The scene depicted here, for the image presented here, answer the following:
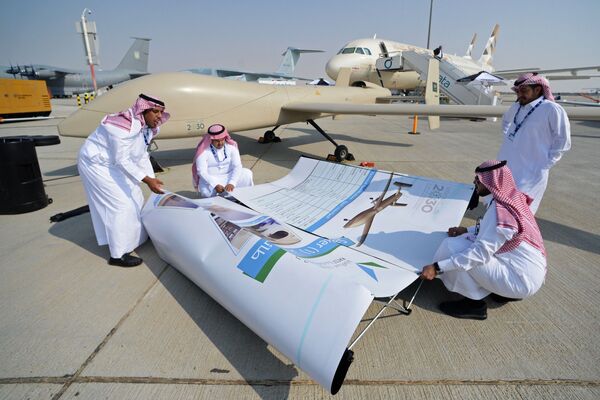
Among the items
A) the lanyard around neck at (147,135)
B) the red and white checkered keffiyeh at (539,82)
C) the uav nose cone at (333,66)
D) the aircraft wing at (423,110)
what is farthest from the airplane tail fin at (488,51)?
the lanyard around neck at (147,135)

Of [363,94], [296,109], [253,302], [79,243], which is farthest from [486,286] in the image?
[363,94]

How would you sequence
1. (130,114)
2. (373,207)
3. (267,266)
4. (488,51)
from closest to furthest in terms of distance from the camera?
(267,266) < (130,114) < (373,207) < (488,51)

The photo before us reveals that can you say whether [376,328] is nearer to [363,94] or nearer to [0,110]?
[363,94]

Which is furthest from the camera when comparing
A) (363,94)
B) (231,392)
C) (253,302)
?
(363,94)

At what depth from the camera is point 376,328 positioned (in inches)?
93.0

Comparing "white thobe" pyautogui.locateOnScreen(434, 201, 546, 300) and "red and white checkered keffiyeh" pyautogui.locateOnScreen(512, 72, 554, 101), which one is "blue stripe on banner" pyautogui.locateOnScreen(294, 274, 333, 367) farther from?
"red and white checkered keffiyeh" pyautogui.locateOnScreen(512, 72, 554, 101)

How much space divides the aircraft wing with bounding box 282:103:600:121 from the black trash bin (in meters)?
4.98

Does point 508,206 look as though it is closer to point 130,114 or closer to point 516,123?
point 516,123

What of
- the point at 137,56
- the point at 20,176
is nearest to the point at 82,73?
the point at 137,56

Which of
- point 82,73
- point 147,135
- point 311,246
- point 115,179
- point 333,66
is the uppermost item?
point 82,73

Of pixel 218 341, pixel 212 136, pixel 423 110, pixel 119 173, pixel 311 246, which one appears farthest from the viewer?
pixel 423 110

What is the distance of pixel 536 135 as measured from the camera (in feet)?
11.4

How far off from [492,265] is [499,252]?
0.11 meters

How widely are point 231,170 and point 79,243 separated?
2119 millimetres
